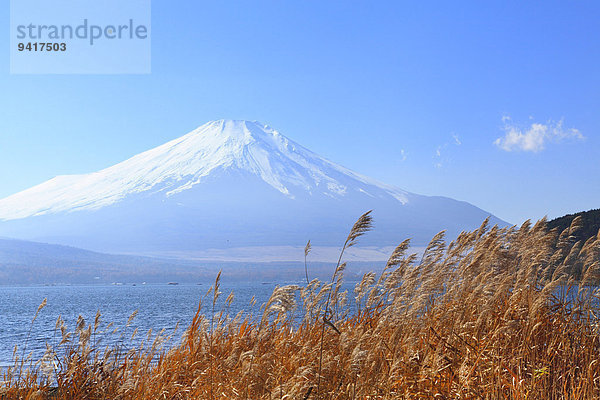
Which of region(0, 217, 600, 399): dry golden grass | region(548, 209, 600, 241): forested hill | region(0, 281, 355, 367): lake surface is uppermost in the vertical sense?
region(548, 209, 600, 241): forested hill

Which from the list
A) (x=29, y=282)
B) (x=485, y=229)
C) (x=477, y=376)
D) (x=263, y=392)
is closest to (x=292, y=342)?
(x=263, y=392)

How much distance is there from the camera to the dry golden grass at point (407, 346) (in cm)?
469

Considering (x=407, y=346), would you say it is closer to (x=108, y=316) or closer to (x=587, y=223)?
(x=587, y=223)

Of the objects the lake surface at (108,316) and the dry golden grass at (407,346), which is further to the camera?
the lake surface at (108,316)

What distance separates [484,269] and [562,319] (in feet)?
3.47

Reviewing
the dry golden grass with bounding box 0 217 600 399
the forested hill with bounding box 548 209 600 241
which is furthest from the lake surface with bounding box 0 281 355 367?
the forested hill with bounding box 548 209 600 241

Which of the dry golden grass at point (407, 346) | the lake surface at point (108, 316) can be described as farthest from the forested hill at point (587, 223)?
the dry golden grass at point (407, 346)

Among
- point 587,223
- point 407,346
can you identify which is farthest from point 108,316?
point 407,346

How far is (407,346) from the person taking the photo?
538 centimetres

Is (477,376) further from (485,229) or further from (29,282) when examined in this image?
(29,282)

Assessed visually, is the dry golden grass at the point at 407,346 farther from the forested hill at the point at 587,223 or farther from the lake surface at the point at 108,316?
the forested hill at the point at 587,223

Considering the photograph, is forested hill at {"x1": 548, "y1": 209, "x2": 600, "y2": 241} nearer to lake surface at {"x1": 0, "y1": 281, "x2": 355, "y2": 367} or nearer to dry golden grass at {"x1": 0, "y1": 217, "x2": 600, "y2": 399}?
lake surface at {"x1": 0, "y1": 281, "x2": 355, "y2": 367}

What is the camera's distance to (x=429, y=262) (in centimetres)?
639

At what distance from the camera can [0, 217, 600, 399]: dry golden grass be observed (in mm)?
4688
